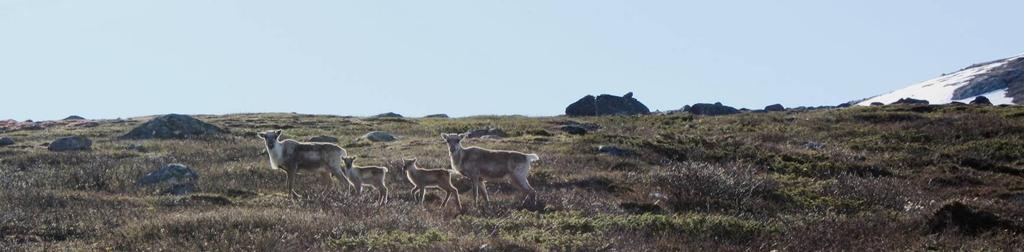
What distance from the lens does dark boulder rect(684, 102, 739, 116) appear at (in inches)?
2385

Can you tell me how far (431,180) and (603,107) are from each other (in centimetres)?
4595

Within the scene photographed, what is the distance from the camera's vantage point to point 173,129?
123 ft

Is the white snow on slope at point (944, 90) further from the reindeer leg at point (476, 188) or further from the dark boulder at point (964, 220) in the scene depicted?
the reindeer leg at point (476, 188)

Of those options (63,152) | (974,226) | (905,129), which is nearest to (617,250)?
(974,226)

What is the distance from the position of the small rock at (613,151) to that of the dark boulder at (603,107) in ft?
115

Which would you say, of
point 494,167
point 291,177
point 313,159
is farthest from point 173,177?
point 494,167

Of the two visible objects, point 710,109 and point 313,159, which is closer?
point 313,159

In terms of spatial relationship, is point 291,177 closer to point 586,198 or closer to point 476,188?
point 476,188

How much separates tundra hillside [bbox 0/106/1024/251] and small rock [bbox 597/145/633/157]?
0.06 m

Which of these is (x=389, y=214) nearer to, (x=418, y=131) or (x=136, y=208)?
(x=136, y=208)

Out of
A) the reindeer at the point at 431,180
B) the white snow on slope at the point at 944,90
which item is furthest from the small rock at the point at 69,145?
the white snow on slope at the point at 944,90

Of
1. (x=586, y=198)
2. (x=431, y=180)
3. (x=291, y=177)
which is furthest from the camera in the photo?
(x=291, y=177)

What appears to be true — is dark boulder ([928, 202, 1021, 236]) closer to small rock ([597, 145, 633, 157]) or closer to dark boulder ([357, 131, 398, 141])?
small rock ([597, 145, 633, 157])

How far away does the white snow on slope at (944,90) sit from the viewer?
97938 mm
